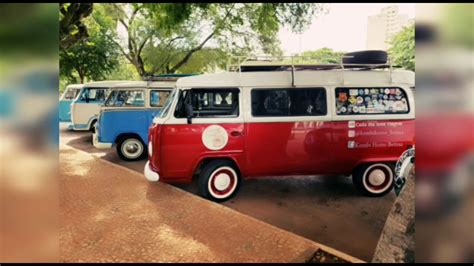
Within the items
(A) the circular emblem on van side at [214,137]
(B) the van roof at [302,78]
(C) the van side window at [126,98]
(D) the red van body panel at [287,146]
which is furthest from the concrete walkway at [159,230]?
(C) the van side window at [126,98]

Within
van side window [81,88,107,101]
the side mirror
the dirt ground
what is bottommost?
the dirt ground

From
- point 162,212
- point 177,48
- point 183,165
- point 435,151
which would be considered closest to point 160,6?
point 183,165

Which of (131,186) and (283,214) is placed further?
(131,186)

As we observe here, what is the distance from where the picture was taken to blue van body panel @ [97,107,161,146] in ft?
27.9

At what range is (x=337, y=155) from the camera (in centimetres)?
601

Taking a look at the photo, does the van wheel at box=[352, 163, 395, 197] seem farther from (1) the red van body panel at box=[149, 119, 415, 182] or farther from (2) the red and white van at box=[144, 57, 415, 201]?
(1) the red van body panel at box=[149, 119, 415, 182]

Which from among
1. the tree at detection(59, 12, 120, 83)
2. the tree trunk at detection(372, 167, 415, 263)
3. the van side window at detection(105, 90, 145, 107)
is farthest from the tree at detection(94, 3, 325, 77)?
the tree trunk at detection(372, 167, 415, 263)

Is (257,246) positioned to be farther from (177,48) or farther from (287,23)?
(177,48)

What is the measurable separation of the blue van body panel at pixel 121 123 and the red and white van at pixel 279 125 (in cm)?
294

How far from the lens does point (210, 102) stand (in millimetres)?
5836

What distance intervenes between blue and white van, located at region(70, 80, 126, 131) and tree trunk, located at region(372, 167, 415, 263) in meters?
10.3

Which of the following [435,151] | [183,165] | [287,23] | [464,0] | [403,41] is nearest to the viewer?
[464,0]

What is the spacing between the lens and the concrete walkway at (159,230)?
377 cm

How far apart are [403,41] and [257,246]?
19683 millimetres
